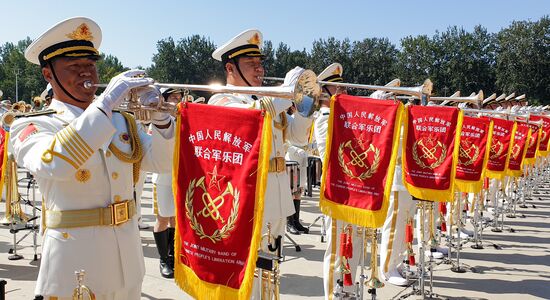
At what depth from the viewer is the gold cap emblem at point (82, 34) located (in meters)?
3.07

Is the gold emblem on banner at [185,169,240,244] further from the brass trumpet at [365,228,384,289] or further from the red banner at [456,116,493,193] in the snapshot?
the red banner at [456,116,493,193]

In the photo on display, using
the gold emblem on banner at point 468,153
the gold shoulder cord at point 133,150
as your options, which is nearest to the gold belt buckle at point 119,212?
the gold shoulder cord at point 133,150

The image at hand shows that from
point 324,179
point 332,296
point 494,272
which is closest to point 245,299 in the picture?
point 324,179

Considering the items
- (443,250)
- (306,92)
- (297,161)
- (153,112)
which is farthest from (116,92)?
(297,161)

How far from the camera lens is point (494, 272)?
7.24 meters

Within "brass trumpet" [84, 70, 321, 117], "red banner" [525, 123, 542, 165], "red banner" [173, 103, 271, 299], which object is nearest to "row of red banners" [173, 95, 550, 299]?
"red banner" [173, 103, 271, 299]

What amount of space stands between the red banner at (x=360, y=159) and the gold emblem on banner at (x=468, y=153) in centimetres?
286

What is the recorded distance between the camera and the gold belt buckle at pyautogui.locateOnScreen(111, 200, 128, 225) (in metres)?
2.96

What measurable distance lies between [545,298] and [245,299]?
15.9 ft

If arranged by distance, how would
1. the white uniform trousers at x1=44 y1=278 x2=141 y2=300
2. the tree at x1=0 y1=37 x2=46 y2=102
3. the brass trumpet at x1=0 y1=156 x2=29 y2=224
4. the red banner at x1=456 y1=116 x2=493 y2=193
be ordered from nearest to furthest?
the white uniform trousers at x1=44 y1=278 x2=141 y2=300
the red banner at x1=456 y1=116 x2=493 y2=193
the brass trumpet at x1=0 y1=156 x2=29 y2=224
the tree at x1=0 y1=37 x2=46 y2=102

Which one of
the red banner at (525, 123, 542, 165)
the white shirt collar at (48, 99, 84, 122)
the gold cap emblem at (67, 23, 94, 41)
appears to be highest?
the gold cap emblem at (67, 23, 94, 41)

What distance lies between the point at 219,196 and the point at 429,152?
3581mm

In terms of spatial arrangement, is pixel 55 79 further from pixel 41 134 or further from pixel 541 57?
pixel 541 57

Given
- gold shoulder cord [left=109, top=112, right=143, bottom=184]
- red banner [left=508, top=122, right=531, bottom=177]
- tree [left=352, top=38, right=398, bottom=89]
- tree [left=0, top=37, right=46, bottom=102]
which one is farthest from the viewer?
tree [left=0, top=37, right=46, bottom=102]
